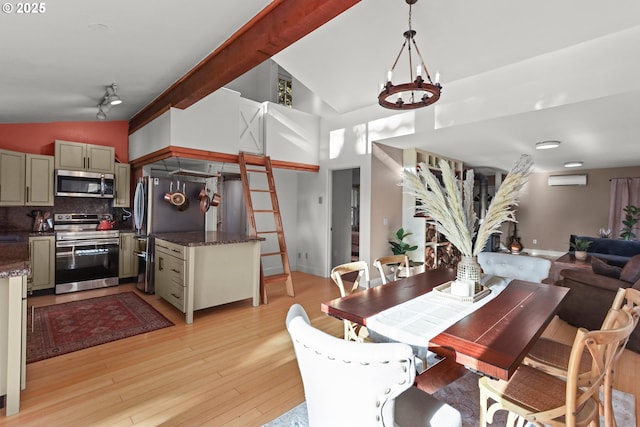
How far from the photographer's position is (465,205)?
193 centimetres

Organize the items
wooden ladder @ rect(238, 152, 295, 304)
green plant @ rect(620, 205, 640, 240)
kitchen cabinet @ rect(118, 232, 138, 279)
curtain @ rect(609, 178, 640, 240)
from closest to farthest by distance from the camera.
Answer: wooden ladder @ rect(238, 152, 295, 304)
kitchen cabinet @ rect(118, 232, 138, 279)
green plant @ rect(620, 205, 640, 240)
curtain @ rect(609, 178, 640, 240)

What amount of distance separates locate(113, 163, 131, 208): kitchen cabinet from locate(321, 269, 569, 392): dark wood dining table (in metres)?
4.63

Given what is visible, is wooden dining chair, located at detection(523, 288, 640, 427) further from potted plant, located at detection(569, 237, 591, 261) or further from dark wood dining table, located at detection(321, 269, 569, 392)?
potted plant, located at detection(569, 237, 591, 261)

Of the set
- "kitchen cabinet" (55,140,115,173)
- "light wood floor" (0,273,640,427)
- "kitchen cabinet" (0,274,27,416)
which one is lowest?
"light wood floor" (0,273,640,427)

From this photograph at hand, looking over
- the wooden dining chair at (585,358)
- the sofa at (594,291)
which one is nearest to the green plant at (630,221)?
the sofa at (594,291)

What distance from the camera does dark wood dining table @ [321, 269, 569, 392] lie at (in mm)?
1178

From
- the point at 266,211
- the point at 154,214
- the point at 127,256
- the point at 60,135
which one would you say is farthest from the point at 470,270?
the point at 60,135

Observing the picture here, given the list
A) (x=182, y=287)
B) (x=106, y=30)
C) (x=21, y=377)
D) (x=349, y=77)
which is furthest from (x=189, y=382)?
(x=349, y=77)

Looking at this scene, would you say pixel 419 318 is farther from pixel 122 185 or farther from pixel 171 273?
pixel 122 185

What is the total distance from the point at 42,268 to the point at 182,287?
2.27m

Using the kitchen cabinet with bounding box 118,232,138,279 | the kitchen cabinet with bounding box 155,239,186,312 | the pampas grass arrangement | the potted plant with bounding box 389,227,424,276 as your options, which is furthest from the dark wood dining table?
the kitchen cabinet with bounding box 118,232,138,279

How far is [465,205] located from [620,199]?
806cm

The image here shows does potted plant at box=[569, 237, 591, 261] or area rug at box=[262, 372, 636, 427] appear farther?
potted plant at box=[569, 237, 591, 261]

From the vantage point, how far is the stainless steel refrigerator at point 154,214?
165 inches
